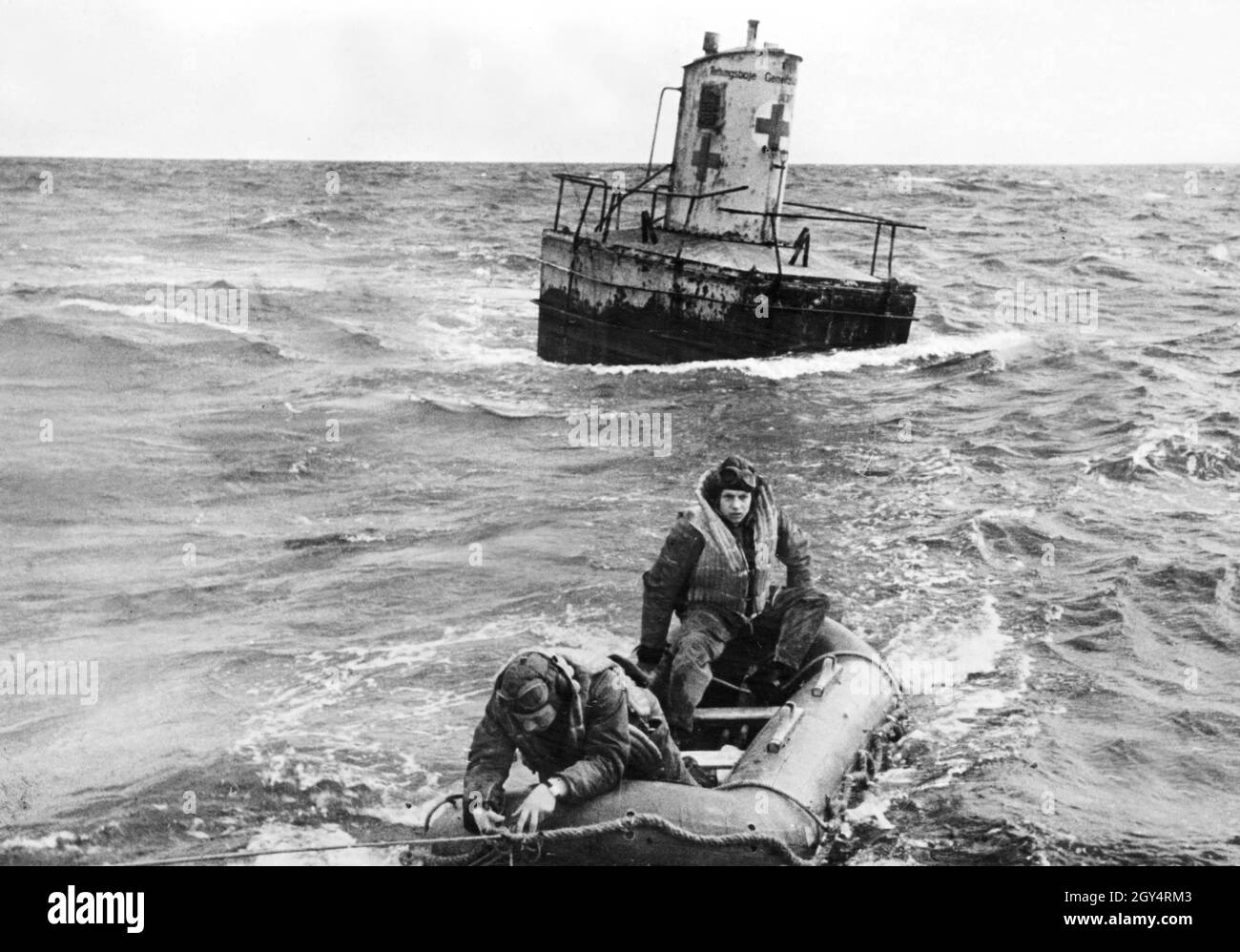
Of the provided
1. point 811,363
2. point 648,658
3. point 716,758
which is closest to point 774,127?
point 811,363

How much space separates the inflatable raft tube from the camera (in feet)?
20.4

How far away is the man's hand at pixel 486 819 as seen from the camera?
5963 millimetres

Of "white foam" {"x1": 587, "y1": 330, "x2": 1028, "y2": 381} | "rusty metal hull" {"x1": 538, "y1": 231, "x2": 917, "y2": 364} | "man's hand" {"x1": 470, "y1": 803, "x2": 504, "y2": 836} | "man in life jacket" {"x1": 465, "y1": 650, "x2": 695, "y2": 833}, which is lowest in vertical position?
"man's hand" {"x1": 470, "y1": 803, "x2": 504, "y2": 836}

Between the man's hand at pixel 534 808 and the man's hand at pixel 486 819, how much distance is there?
0.33 ft

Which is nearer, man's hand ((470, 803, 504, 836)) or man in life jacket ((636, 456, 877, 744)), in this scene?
man's hand ((470, 803, 504, 836))

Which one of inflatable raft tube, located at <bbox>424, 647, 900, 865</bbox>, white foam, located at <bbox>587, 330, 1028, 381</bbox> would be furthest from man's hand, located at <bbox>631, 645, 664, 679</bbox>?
white foam, located at <bbox>587, 330, 1028, 381</bbox>
